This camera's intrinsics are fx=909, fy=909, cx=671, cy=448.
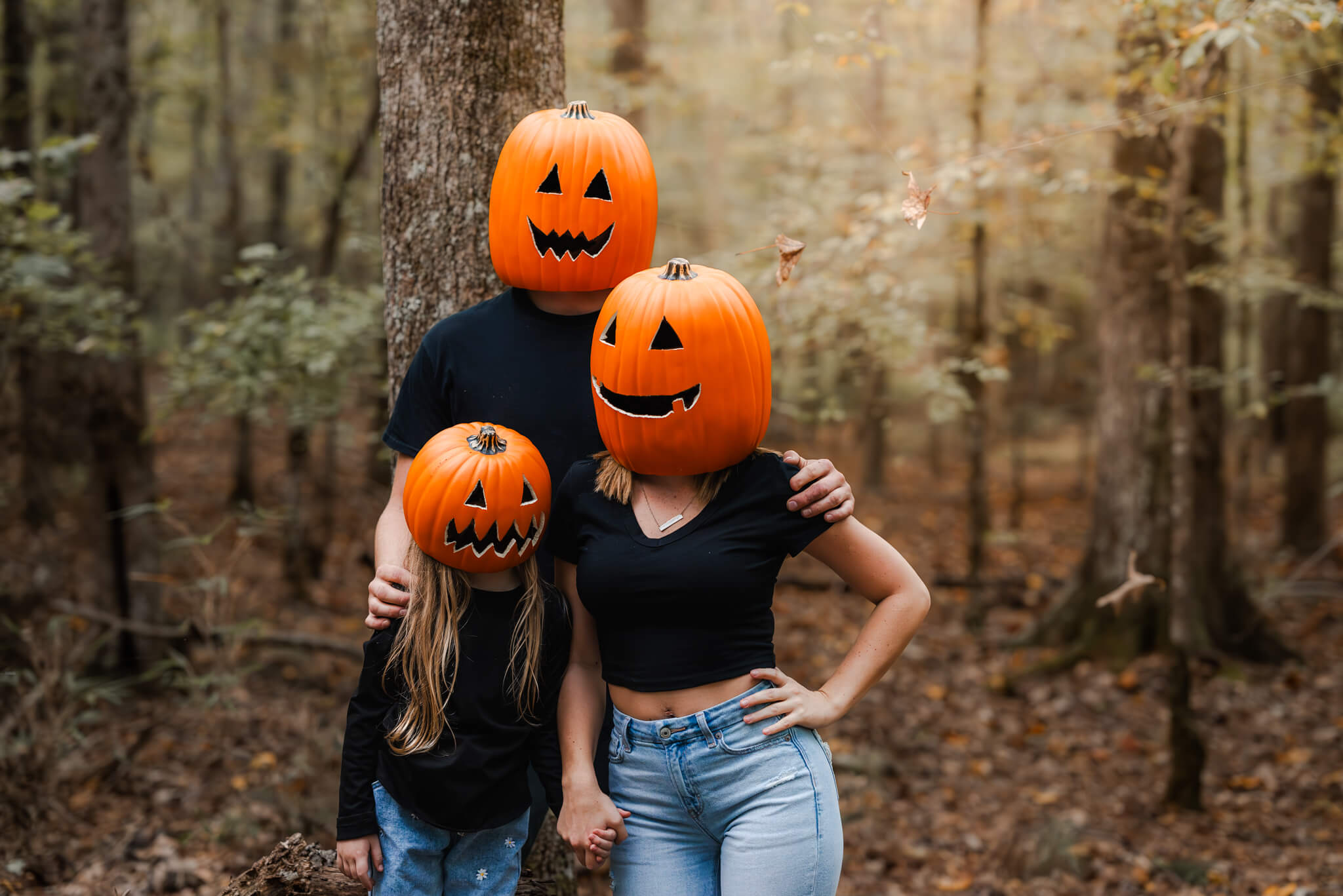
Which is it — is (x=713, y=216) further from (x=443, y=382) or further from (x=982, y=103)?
(x=443, y=382)

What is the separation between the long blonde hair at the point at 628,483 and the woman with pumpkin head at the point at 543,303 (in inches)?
13.2

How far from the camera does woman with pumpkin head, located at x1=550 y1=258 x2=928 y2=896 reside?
94.7 inches

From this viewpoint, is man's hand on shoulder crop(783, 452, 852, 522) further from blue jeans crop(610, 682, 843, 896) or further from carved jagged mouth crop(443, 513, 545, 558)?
carved jagged mouth crop(443, 513, 545, 558)

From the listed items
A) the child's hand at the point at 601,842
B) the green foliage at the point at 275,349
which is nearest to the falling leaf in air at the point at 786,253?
the child's hand at the point at 601,842

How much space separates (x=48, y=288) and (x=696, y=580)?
570cm

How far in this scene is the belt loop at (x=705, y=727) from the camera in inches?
95.0

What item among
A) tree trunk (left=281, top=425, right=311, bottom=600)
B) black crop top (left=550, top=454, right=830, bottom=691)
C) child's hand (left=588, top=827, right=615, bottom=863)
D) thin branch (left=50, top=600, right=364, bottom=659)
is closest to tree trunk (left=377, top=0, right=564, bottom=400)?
black crop top (left=550, top=454, right=830, bottom=691)

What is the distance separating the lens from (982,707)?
8.38 m

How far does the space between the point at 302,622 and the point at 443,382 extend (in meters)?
7.43

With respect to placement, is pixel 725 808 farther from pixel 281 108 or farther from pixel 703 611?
pixel 281 108

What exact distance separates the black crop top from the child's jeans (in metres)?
0.74

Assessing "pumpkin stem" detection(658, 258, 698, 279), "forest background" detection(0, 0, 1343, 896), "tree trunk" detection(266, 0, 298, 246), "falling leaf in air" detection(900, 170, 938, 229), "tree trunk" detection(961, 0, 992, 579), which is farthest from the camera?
"tree trunk" detection(266, 0, 298, 246)

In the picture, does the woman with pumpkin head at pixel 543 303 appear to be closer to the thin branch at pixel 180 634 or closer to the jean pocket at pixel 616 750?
the jean pocket at pixel 616 750

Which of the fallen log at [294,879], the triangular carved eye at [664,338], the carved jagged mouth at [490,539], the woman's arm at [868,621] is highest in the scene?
the triangular carved eye at [664,338]
